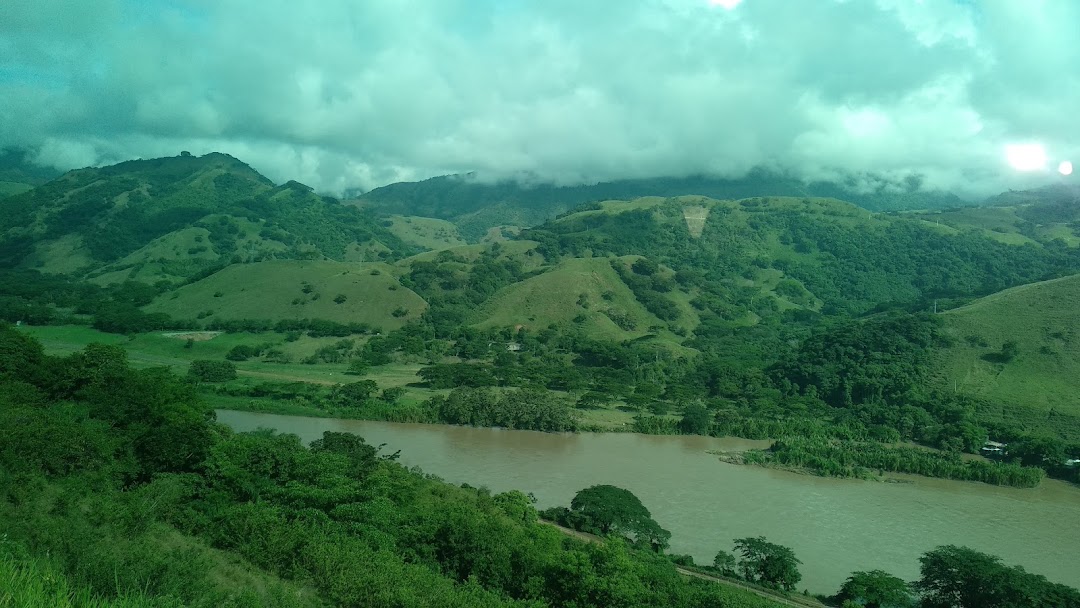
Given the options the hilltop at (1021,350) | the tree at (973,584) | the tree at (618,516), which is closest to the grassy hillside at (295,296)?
the hilltop at (1021,350)

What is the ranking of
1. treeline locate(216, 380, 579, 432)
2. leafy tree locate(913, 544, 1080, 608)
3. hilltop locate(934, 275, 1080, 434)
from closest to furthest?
leafy tree locate(913, 544, 1080, 608) → treeline locate(216, 380, 579, 432) → hilltop locate(934, 275, 1080, 434)

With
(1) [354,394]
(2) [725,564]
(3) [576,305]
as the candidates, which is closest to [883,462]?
(2) [725,564]

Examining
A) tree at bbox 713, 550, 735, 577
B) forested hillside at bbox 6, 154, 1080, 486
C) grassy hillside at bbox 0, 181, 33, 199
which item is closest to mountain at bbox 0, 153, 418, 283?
forested hillside at bbox 6, 154, 1080, 486

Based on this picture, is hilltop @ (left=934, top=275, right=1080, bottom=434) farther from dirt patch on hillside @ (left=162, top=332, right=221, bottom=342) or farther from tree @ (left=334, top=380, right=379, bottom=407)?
dirt patch on hillside @ (left=162, top=332, right=221, bottom=342)

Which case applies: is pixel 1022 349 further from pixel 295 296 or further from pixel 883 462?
pixel 295 296

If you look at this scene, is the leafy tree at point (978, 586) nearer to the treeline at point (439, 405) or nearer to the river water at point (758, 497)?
the river water at point (758, 497)

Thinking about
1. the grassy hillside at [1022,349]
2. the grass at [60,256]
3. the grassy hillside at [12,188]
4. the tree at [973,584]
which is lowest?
the tree at [973,584]
